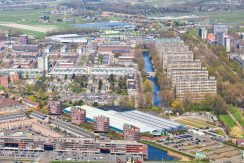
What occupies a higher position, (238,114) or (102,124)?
(102,124)

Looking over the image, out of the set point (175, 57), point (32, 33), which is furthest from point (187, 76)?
point (32, 33)

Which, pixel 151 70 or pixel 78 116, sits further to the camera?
pixel 151 70

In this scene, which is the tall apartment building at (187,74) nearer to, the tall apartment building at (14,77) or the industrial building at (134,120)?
the industrial building at (134,120)

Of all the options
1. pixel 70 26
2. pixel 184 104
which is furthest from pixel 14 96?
pixel 70 26

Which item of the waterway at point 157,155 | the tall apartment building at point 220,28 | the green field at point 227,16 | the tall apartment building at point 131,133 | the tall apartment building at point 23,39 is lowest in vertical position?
the waterway at point 157,155

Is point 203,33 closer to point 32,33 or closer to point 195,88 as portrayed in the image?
point 32,33

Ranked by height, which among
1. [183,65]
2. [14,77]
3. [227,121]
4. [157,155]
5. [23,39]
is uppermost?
[23,39]

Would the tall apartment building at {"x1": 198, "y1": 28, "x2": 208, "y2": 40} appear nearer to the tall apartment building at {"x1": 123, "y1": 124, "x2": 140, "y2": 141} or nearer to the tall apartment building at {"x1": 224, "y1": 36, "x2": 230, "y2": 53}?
the tall apartment building at {"x1": 224, "y1": 36, "x2": 230, "y2": 53}

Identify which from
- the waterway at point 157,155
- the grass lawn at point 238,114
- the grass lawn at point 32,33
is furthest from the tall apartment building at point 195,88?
the grass lawn at point 32,33
